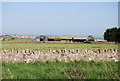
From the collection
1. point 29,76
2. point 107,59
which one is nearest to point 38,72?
point 29,76

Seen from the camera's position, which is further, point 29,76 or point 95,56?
point 95,56

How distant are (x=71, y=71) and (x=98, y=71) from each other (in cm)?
107

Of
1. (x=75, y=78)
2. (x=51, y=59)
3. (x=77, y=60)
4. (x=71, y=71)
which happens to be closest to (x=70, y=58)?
(x=77, y=60)

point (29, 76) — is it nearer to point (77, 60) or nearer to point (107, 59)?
point (77, 60)

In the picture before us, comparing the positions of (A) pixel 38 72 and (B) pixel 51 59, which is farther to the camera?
(B) pixel 51 59

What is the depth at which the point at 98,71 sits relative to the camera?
7223mm

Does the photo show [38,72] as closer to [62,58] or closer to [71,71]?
[71,71]

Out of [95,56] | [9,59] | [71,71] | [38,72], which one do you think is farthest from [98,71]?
[9,59]

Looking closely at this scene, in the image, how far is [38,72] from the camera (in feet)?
23.0

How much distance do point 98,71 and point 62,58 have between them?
278cm

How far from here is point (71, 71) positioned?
23.5ft

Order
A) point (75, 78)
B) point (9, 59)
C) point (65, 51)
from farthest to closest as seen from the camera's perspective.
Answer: point (65, 51)
point (9, 59)
point (75, 78)

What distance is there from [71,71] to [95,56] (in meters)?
3.38

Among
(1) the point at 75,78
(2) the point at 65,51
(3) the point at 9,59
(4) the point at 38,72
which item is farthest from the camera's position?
(2) the point at 65,51
